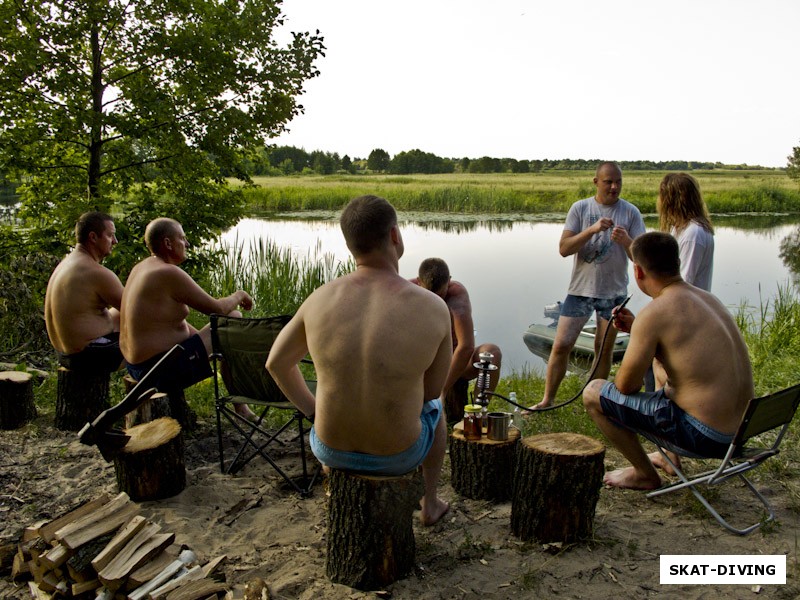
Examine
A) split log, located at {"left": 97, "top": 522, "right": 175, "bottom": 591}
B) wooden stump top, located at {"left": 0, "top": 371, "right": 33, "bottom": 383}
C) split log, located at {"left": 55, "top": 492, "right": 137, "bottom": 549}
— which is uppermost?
wooden stump top, located at {"left": 0, "top": 371, "right": 33, "bottom": 383}

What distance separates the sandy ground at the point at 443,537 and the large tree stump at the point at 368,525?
66mm

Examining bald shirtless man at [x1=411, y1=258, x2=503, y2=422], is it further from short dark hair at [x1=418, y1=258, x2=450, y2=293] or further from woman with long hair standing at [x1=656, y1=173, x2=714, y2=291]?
woman with long hair standing at [x1=656, y1=173, x2=714, y2=291]

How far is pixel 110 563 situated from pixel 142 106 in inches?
194

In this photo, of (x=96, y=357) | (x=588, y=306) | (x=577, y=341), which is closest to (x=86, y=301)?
(x=96, y=357)

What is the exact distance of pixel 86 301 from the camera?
13.8 feet

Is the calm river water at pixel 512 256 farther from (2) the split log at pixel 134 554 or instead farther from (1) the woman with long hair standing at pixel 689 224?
(2) the split log at pixel 134 554

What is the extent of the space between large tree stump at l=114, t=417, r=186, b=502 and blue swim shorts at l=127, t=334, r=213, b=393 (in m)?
0.55

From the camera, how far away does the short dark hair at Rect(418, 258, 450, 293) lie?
3.88 meters

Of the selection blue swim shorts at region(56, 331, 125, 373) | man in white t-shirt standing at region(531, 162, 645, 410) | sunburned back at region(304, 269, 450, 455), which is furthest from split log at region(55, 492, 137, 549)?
man in white t-shirt standing at region(531, 162, 645, 410)

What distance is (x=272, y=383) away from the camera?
3.48 meters

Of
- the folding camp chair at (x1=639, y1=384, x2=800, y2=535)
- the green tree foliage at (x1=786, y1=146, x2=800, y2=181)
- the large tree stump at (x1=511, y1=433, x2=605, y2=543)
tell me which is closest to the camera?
the folding camp chair at (x1=639, y1=384, x2=800, y2=535)

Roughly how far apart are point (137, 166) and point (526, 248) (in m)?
13.5

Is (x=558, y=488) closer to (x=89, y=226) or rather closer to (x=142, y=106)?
(x=89, y=226)

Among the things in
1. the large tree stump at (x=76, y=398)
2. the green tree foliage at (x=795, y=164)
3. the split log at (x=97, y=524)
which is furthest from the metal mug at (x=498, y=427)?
the green tree foliage at (x=795, y=164)
